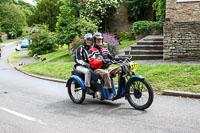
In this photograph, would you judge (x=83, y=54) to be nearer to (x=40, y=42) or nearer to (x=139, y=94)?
(x=139, y=94)

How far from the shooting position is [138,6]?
1139 inches

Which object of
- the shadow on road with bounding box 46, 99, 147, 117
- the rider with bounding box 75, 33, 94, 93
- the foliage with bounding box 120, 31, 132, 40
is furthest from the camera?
the foliage with bounding box 120, 31, 132, 40

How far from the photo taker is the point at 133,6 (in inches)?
→ 1138

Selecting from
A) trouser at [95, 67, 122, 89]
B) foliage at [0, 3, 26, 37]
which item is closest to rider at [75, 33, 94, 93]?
trouser at [95, 67, 122, 89]

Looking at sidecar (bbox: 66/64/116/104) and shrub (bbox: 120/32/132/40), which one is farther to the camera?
shrub (bbox: 120/32/132/40)

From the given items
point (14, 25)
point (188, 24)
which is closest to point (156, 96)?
point (188, 24)

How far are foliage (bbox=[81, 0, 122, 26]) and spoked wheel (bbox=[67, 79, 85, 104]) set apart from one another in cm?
1869

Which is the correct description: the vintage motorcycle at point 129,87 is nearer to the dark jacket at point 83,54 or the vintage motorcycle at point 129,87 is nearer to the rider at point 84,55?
the rider at point 84,55

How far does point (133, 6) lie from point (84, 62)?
2363cm

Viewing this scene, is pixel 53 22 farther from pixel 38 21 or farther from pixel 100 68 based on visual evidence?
pixel 100 68

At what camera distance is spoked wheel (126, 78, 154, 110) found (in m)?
5.54

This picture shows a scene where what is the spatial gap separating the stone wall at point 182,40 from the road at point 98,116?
247 inches

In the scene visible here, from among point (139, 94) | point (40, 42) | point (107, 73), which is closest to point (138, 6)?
point (40, 42)

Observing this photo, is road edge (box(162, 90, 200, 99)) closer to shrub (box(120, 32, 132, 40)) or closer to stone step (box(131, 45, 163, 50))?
stone step (box(131, 45, 163, 50))
